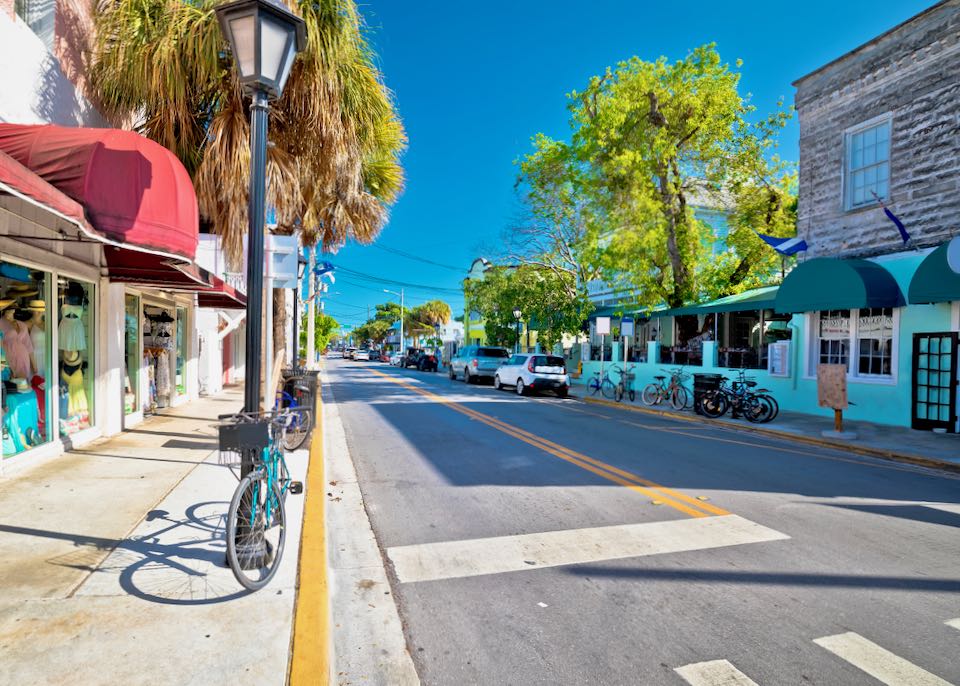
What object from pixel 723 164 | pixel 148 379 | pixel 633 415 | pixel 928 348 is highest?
pixel 723 164

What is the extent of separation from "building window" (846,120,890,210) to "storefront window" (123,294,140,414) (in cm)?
1601

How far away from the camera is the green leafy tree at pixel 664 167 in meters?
19.8

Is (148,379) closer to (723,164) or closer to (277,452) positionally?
(277,452)

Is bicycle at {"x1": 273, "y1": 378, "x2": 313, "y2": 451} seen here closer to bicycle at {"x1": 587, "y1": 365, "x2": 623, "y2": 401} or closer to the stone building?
the stone building

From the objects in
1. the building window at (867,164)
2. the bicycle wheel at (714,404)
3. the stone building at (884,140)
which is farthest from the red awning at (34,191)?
the building window at (867,164)

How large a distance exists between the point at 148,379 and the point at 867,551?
39.8ft

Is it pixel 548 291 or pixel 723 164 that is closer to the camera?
pixel 723 164

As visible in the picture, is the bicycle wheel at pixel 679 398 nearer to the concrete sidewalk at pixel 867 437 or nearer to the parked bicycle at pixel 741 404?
the concrete sidewalk at pixel 867 437

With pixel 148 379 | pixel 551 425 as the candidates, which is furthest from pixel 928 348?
pixel 148 379

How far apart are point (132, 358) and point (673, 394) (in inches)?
546

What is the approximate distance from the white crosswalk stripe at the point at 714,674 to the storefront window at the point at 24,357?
7115 mm

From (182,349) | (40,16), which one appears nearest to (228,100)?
(40,16)

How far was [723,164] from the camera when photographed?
20.9 m

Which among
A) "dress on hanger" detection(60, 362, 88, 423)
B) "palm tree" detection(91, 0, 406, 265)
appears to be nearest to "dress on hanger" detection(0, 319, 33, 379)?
"dress on hanger" detection(60, 362, 88, 423)
